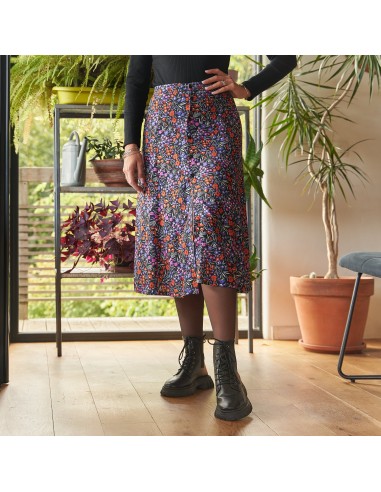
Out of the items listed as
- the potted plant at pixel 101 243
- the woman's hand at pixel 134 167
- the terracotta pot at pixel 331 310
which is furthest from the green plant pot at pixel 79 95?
the terracotta pot at pixel 331 310

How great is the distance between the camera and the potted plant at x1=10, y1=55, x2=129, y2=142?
311cm

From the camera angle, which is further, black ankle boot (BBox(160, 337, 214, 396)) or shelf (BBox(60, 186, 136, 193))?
shelf (BBox(60, 186, 136, 193))

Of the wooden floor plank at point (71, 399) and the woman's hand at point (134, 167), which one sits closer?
the wooden floor plank at point (71, 399)

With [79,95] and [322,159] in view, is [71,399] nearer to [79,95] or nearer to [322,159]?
[79,95]

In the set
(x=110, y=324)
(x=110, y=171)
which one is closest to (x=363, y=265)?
(x=110, y=171)

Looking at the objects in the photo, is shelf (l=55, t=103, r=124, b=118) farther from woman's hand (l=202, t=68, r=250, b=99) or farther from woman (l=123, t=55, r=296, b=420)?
woman's hand (l=202, t=68, r=250, b=99)

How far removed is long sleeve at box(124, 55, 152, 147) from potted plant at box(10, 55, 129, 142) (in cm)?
77

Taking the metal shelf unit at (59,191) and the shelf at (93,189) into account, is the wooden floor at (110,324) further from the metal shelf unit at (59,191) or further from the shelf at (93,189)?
the shelf at (93,189)

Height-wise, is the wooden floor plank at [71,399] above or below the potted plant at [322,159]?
below

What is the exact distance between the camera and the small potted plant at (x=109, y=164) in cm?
318

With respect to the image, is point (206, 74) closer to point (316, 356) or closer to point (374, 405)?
point (374, 405)

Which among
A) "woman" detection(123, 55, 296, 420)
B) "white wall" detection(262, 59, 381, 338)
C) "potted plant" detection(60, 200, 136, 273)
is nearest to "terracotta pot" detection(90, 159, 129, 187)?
"potted plant" detection(60, 200, 136, 273)

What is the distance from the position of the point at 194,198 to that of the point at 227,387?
1.78 feet
